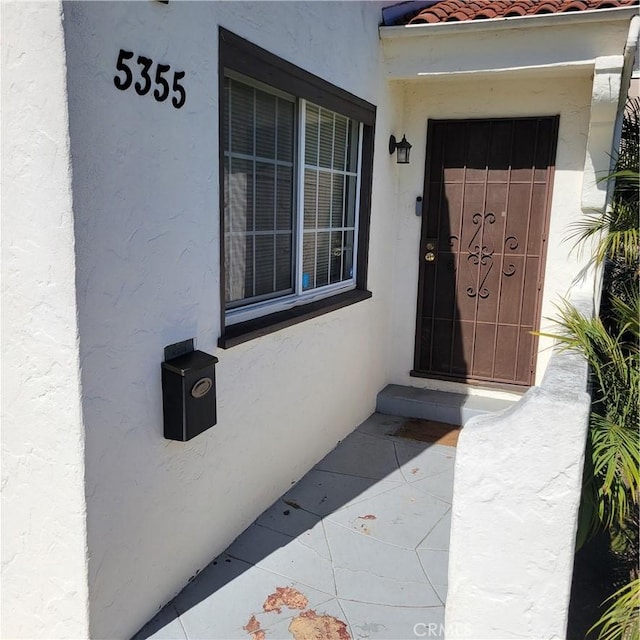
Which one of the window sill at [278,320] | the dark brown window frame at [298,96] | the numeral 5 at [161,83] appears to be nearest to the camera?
the numeral 5 at [161,83]

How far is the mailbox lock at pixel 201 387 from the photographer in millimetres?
2787

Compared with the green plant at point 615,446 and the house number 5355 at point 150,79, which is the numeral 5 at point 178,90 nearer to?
the house number 5355 at point 150,79

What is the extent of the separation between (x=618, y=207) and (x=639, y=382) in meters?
2.43

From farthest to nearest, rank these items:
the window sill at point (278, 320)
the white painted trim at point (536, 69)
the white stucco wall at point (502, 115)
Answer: the white stucco wall at point (502, 115)
the white painted trim at point (536, 69)
the window sill at point (278, 320)

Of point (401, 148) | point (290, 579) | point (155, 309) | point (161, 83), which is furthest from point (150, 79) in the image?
point (401, 148)

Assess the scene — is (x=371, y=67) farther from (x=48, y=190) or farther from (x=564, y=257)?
(x=48, y=190)

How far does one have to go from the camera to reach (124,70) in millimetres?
2350

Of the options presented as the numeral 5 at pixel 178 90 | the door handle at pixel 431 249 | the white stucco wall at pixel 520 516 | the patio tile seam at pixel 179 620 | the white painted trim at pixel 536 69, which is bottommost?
the patio tile seam at pixel 179 620

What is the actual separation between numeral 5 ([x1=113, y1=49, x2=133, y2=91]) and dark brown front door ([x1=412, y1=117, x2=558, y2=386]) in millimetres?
3903

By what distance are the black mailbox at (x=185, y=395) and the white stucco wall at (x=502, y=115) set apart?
352 cm

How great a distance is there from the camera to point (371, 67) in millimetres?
4938

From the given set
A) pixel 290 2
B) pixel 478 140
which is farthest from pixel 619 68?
pixel 290 2

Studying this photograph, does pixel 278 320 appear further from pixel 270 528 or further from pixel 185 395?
pixel 270 528
